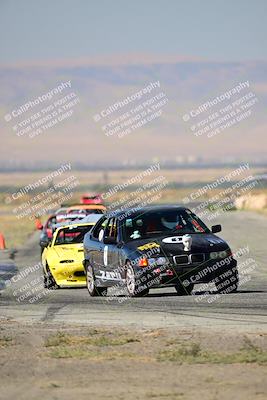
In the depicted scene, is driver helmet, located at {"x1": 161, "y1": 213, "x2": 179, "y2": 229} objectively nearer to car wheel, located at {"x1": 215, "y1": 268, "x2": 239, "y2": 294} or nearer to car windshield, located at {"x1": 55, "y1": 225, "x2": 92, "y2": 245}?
car wheel, located at {"x1": 215, "y1": 268, "x2": 239, "y2": 294}

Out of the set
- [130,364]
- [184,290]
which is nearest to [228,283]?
[184,290]

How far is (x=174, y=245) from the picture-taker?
59.9ft

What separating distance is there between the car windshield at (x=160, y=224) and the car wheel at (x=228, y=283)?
0.92m

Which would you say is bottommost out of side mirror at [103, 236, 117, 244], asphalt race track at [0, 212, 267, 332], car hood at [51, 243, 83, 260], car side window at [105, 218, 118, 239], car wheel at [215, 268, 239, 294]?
car wheel at [215, 268, 239, 294]

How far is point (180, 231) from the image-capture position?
1867 centimetres

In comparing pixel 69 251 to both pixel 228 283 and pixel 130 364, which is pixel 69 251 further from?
pixel 130 364

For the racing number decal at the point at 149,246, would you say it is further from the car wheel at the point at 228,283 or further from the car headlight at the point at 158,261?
the car wheel at the point at 228,283

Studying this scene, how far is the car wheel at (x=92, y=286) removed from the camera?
64.0 ft

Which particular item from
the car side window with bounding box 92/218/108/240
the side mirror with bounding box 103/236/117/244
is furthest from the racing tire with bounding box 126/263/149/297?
the car side window with bounding box 92/218/108/240

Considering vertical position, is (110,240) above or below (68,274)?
above

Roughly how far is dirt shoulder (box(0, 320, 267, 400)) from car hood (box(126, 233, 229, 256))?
4300 mm

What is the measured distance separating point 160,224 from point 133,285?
1325 mm

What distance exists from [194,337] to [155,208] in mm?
6753

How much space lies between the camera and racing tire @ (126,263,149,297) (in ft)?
59.3
